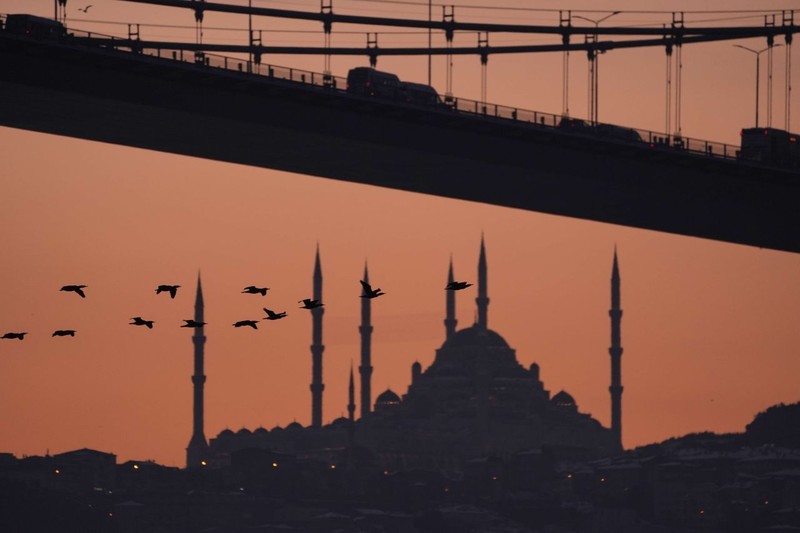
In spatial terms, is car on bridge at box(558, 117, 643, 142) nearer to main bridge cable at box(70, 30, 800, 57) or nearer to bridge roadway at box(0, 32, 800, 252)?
bridge roadway at box(0, 32, 800, 252)

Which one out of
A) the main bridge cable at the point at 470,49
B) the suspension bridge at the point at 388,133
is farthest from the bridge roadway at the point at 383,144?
the main bridge cable at the point at 470,49

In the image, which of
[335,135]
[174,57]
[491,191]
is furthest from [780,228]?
[174,57]

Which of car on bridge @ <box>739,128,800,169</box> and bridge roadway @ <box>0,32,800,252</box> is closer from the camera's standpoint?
bridge roadway @ <box>0,32,800,252</box>

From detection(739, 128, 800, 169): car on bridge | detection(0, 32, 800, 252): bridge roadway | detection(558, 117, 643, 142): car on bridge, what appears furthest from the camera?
detection(739, 128, 800, 169): car on bridge

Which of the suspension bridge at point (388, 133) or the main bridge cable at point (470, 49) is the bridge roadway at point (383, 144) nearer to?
the suspension bridge at point (388, 133)

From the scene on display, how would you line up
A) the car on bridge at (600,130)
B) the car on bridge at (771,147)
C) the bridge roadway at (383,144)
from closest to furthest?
the bridge roadway at (383,144) → the car on bridge at (600,130) → the car on bridge at (771,147)

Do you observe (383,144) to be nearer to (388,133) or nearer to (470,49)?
(388,133)

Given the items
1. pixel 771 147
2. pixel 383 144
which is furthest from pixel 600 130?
pixel 383 144

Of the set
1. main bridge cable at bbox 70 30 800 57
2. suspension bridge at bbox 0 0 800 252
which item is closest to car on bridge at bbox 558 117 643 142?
suspension bridge at bbox 0 0 800 252

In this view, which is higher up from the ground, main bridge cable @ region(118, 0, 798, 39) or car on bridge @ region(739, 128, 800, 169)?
main bridge cable @ region(118, 0, 798, 39)
